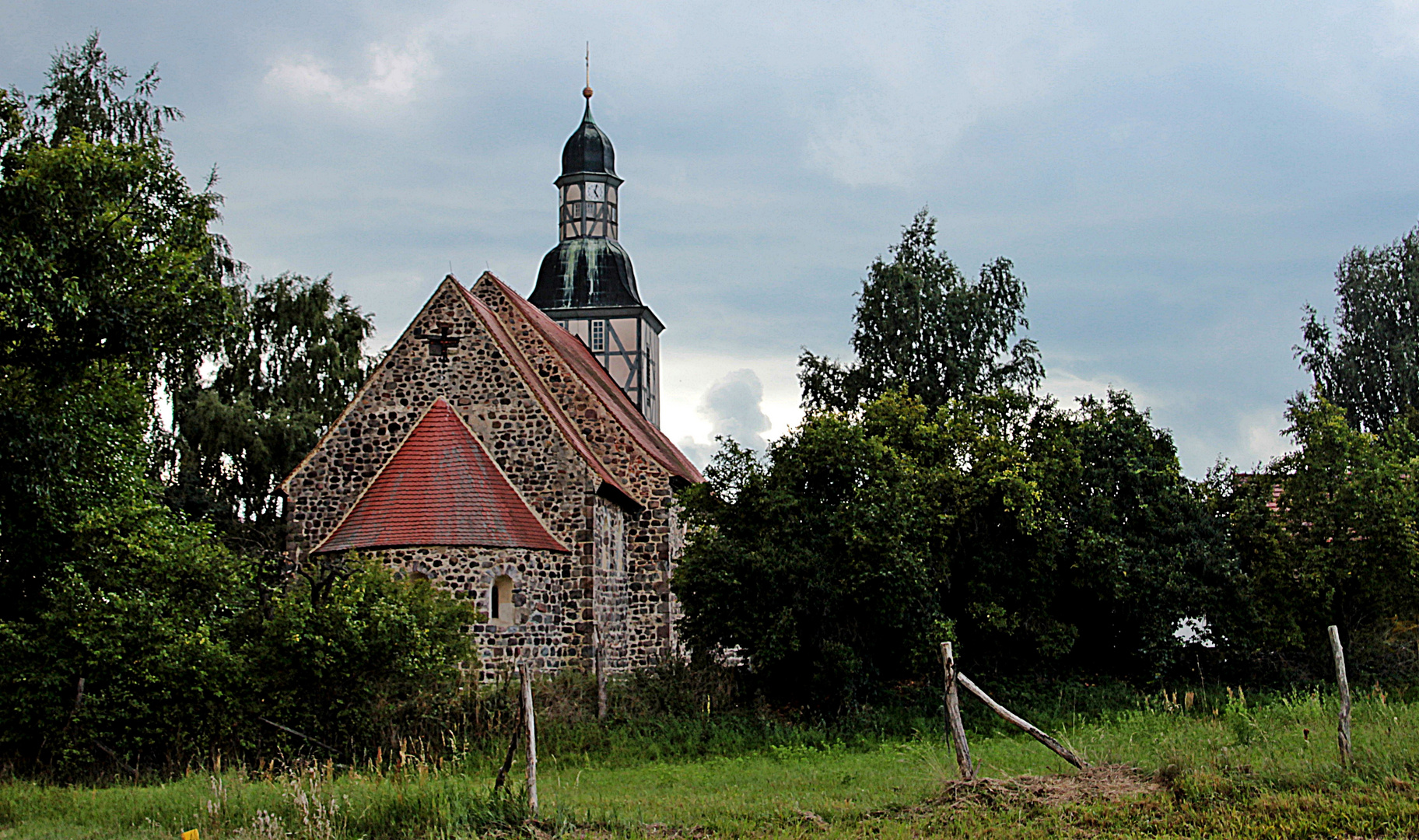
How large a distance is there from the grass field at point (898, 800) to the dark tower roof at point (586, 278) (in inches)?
963

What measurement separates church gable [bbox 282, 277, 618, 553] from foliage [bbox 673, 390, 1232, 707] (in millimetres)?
2999

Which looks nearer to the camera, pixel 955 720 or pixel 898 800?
pixel 898 800

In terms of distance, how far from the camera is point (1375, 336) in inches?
1187

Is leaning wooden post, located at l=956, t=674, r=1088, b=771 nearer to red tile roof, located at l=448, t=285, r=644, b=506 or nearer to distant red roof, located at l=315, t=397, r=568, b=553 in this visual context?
distant red roof, located at l=315, t=397, r=568, b=553

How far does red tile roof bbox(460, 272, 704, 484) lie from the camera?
2423cm

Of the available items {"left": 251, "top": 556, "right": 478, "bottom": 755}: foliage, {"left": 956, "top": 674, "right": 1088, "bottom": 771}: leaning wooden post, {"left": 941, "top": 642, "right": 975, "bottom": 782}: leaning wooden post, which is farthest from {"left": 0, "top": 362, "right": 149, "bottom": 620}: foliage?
{"left": 956, "top": 674, "right": 1088, "bottom": 771}: leaning wooden post

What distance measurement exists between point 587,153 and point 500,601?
20.6m

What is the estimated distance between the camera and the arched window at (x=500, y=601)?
63.5 feet

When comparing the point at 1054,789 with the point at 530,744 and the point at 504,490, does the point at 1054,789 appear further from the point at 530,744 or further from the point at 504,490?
the point at 504,490

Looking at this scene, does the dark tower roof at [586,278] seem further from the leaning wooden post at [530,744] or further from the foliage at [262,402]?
the leaning wooden post at [530,744]

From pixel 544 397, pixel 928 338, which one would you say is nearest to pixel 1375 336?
pixel 928 338

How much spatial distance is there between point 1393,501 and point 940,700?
7.30 m

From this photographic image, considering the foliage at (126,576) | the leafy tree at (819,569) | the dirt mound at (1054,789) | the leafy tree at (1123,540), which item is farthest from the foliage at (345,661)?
the leafy tree at (1123,540)

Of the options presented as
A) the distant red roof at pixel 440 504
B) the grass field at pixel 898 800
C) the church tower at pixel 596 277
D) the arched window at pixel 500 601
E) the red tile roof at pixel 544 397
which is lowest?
the grass field at pixel 898 800
